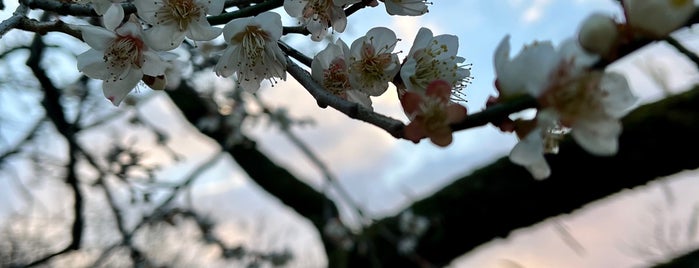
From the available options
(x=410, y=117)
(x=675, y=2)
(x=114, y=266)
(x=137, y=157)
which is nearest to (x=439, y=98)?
(x=410, y=117)

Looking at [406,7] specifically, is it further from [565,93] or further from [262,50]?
[565,93]

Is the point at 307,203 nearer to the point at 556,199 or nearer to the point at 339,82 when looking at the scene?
the point at 556,199

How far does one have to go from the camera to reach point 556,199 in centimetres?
200

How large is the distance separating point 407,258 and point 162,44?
1.97 metres

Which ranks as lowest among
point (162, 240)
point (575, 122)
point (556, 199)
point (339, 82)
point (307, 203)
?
point (162, 240)

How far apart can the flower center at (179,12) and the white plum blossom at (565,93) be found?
0.28 metres

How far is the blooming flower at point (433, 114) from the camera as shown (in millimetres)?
347

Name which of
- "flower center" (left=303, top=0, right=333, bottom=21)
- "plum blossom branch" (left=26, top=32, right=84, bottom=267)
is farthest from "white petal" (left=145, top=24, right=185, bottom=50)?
"plum blossom branch" (left=26, top=32, right=84, bottom=267)

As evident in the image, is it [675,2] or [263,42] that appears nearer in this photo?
[675,2]

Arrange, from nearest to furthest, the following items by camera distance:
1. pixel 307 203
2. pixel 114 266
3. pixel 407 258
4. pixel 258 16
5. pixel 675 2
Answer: pixel 675 2, pixel 258 16, pixel 407 258, pixel 307 203, pixel 114 266

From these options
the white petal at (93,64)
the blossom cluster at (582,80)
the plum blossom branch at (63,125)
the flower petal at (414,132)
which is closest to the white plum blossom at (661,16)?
the blossom cluster at (582,80)

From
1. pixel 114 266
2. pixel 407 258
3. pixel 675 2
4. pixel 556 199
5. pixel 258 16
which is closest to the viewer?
pixel 675 2

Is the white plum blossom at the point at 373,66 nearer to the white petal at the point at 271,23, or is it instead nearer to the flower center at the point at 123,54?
the white petal at the point at 271,23

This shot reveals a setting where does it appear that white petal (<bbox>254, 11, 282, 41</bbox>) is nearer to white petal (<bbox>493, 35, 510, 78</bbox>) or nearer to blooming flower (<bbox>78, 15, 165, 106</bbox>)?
blooming flower (<bbox>78, 15, 165, 106</bbox>)
